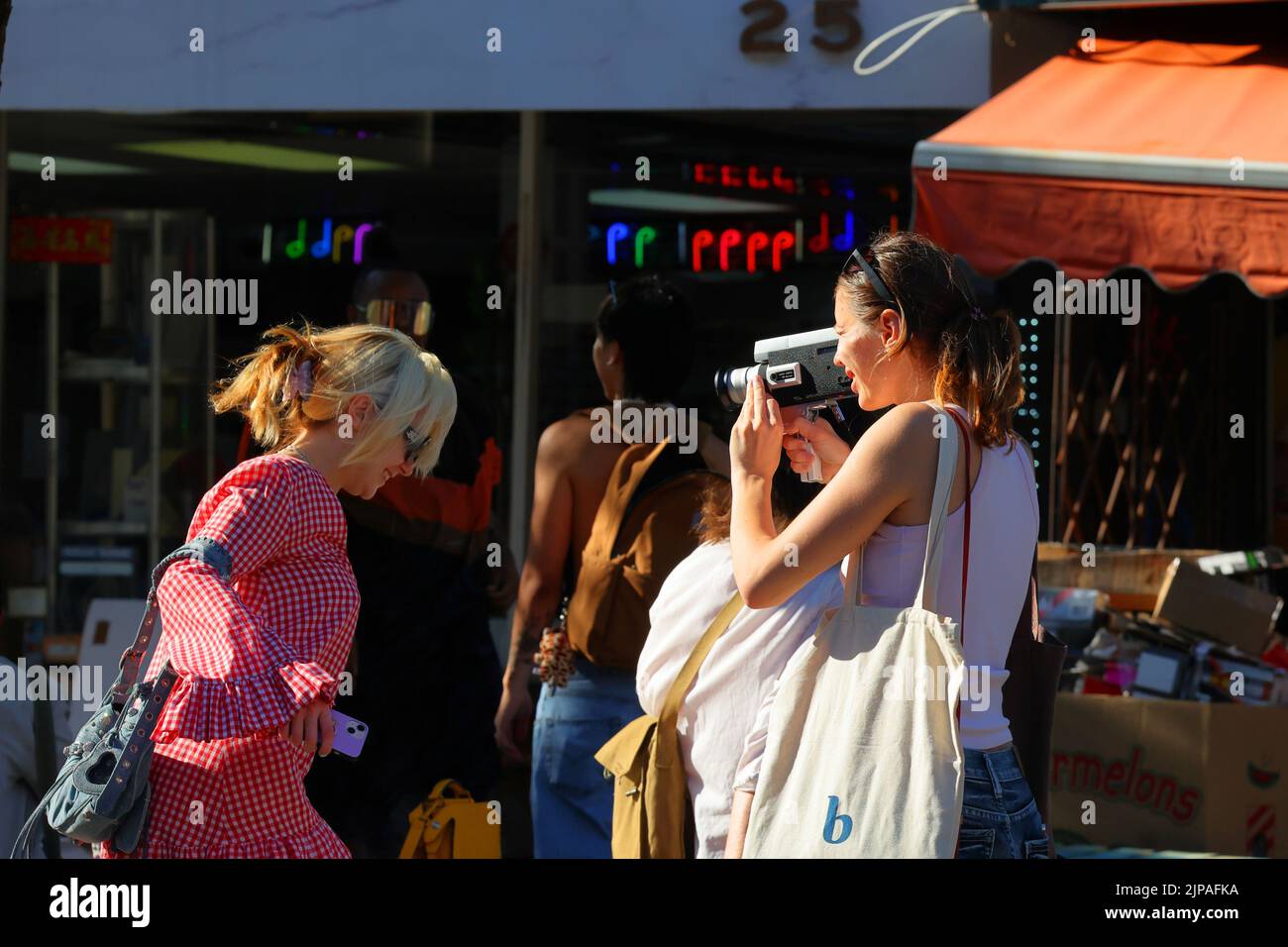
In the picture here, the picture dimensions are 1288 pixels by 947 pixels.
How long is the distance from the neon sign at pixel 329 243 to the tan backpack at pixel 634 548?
3.20 m

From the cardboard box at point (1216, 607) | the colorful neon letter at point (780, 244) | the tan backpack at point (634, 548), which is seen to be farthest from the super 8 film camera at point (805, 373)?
the colorful neon letter at point (780, 244)

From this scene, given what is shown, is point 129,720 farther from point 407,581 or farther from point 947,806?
point 407,581

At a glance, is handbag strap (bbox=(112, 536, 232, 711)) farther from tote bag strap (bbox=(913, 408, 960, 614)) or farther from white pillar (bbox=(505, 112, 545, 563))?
white pillar (bbox=(505, 112, 545, 563))

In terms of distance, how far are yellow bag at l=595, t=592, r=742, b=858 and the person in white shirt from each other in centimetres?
2

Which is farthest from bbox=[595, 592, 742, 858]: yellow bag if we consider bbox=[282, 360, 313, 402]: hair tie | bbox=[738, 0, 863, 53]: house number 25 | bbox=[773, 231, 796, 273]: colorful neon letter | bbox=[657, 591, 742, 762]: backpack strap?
bbox=[773, 231, 796, 273]: colorful neon letter

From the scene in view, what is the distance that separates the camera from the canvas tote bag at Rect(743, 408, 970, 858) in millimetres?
2273

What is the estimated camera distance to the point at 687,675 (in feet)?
9.48

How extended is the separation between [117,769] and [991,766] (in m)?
1.29

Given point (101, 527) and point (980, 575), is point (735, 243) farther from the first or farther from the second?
point (980, 575)

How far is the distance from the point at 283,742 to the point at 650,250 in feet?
13.7

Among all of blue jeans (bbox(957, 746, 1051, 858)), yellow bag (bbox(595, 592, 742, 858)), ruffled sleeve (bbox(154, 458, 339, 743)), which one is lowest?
yellow bag (bbox(595, 592, 742, 858))

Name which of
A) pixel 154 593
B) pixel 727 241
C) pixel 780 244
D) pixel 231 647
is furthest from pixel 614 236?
pixel 231 647

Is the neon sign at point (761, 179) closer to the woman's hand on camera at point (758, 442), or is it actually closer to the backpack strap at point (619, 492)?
the backpack strap at point (619, 492)

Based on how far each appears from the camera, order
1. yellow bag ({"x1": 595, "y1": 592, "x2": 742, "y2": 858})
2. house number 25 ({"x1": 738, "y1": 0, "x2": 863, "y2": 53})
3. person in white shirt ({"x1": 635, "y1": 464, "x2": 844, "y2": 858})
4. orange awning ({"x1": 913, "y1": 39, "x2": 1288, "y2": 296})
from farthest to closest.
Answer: house number 25 ({"x1": 738, "y1": 0, "x2": 863, "y2": 53}) → orange awning ({"x1": 913, "y1": 39, "x2": 1288, "y2": 296}) → yellow bag ({"x1": 595, "y1": 592, "x2": 742, "y2": 858}) → person in white shirt ({"x1": 635, "y1": 464, "x2": 844, "y2": 858})
